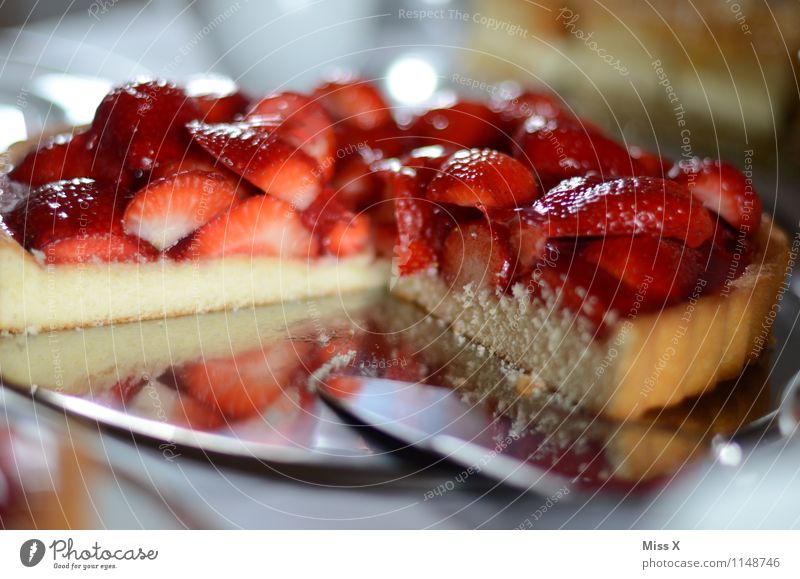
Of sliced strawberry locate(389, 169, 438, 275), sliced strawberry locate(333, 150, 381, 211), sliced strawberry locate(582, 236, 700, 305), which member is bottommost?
sliced strawberry locate(582, 236, 700, 305)

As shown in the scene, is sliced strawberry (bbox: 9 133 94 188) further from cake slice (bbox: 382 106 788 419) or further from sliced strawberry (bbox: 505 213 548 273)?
sliced strawberry (bbox: 505 213 548 273)

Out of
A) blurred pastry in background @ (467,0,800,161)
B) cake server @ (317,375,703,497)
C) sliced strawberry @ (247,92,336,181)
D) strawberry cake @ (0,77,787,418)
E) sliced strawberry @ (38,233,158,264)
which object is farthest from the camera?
blurred pastry in background @ (467,0,800,161)

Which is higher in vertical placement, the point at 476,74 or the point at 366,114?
the point at 476,74

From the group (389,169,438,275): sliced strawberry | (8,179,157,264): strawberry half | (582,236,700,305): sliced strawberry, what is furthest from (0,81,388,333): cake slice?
(582,236,700,305): sliced strawberry

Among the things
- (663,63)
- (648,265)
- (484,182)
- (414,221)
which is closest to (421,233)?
(414,221)

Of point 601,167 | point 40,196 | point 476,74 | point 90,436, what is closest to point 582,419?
point 601,167

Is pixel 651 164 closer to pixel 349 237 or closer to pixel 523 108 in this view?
pixel 523 108
